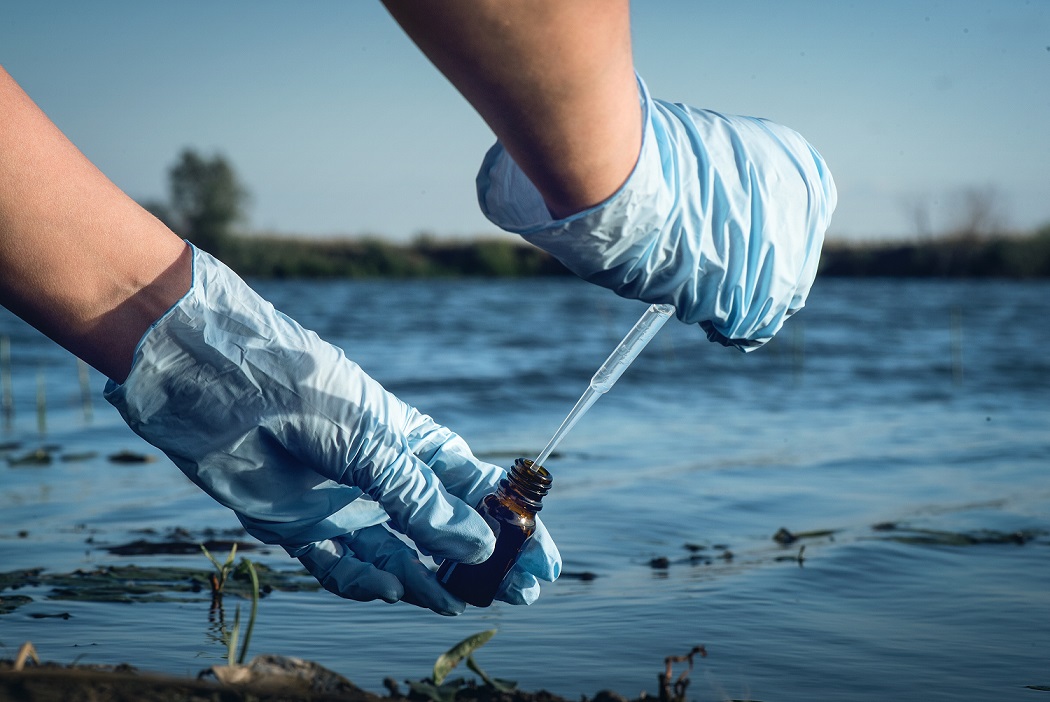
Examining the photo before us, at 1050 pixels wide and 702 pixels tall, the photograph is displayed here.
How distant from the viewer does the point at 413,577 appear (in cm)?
230

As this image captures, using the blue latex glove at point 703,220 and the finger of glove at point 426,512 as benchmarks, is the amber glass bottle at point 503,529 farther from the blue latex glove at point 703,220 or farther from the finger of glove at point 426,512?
the blue latex glove at point 703,220

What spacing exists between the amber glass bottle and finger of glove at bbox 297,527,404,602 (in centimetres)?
13

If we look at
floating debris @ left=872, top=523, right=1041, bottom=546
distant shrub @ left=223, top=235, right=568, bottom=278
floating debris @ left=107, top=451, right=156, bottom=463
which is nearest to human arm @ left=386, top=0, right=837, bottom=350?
floating debris @ left=872, top=523, right=1041, bottom=546

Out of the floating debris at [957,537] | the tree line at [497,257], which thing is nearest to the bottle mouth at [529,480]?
the floating debris at [957,537]

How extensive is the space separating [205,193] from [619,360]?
63661 millimetres

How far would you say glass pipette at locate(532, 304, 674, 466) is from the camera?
199 cm

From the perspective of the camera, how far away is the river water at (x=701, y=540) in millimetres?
2686

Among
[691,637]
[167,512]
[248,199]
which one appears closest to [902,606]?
[691,637]

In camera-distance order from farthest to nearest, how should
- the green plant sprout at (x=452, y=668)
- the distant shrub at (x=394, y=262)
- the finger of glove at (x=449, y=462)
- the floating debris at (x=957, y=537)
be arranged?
the distant shrub at (x=394, y=262) → the floating debris at (x=957, y=537) → the finger of glove at (x=449, y=462) → the green plant sprout at (x=452, y=668)

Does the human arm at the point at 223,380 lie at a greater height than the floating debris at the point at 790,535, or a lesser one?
lesser

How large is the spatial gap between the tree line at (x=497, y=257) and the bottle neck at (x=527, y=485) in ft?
106

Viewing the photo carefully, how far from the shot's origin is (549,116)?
139 centimetres

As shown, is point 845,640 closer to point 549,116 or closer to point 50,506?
point 549,116

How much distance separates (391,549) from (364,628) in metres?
0.67
